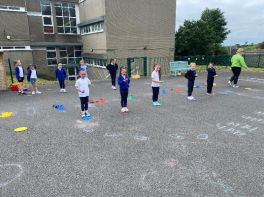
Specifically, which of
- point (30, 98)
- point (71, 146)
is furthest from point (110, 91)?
point (71, 146)

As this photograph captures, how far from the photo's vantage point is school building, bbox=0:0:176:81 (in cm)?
2489

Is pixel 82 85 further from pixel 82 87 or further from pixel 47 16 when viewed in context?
pixel 47 16

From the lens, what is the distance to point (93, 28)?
2762cm

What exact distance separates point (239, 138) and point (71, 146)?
4.22m

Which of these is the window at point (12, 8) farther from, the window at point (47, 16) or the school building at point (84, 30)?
the window at point (47, 16)

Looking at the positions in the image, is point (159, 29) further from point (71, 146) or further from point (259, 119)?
point (71, 146)

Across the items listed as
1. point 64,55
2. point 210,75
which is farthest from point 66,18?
point 210,75

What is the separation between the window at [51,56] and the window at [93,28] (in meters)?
4.44

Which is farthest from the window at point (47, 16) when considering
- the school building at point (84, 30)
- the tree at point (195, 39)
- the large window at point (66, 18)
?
the tree at point (195, 39)

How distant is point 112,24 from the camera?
24750mm

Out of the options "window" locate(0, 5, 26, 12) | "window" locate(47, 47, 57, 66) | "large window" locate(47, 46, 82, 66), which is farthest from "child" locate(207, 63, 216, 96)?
"window" locate(47, 47, 57, 66)

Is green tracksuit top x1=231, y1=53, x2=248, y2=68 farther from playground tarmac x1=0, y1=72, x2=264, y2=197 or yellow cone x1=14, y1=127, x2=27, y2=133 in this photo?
yellow cone x1=14, y1=127, x2=27, y2=133

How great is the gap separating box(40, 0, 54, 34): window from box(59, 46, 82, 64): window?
105 inches

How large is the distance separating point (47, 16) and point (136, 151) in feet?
90.4
